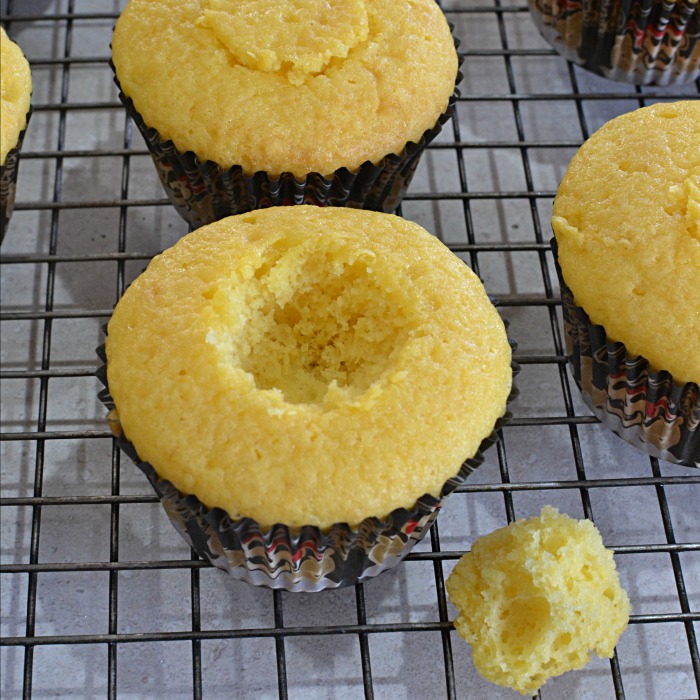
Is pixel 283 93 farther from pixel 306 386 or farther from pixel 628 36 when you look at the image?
pixel 628 36

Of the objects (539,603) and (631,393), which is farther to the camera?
(631,393)

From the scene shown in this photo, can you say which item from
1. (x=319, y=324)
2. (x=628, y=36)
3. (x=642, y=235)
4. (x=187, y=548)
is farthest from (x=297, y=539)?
(x=628, y=36)

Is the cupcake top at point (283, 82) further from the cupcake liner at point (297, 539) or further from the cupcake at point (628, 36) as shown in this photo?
the cupcake at point (628, 36)

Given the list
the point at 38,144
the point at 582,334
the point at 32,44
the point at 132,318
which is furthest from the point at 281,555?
the point at 32,44

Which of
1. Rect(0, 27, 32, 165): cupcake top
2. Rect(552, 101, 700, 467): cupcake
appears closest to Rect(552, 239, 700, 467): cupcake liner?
Rect(552, 101, 700, 467): cupcake

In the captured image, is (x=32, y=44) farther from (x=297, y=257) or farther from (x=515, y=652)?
(x=515, y=652)

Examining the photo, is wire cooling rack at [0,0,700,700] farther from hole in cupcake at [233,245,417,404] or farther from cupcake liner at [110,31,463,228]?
hole in cupcake at [233,245,417,404]

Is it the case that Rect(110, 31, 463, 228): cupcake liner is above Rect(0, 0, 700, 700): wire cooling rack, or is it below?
above
